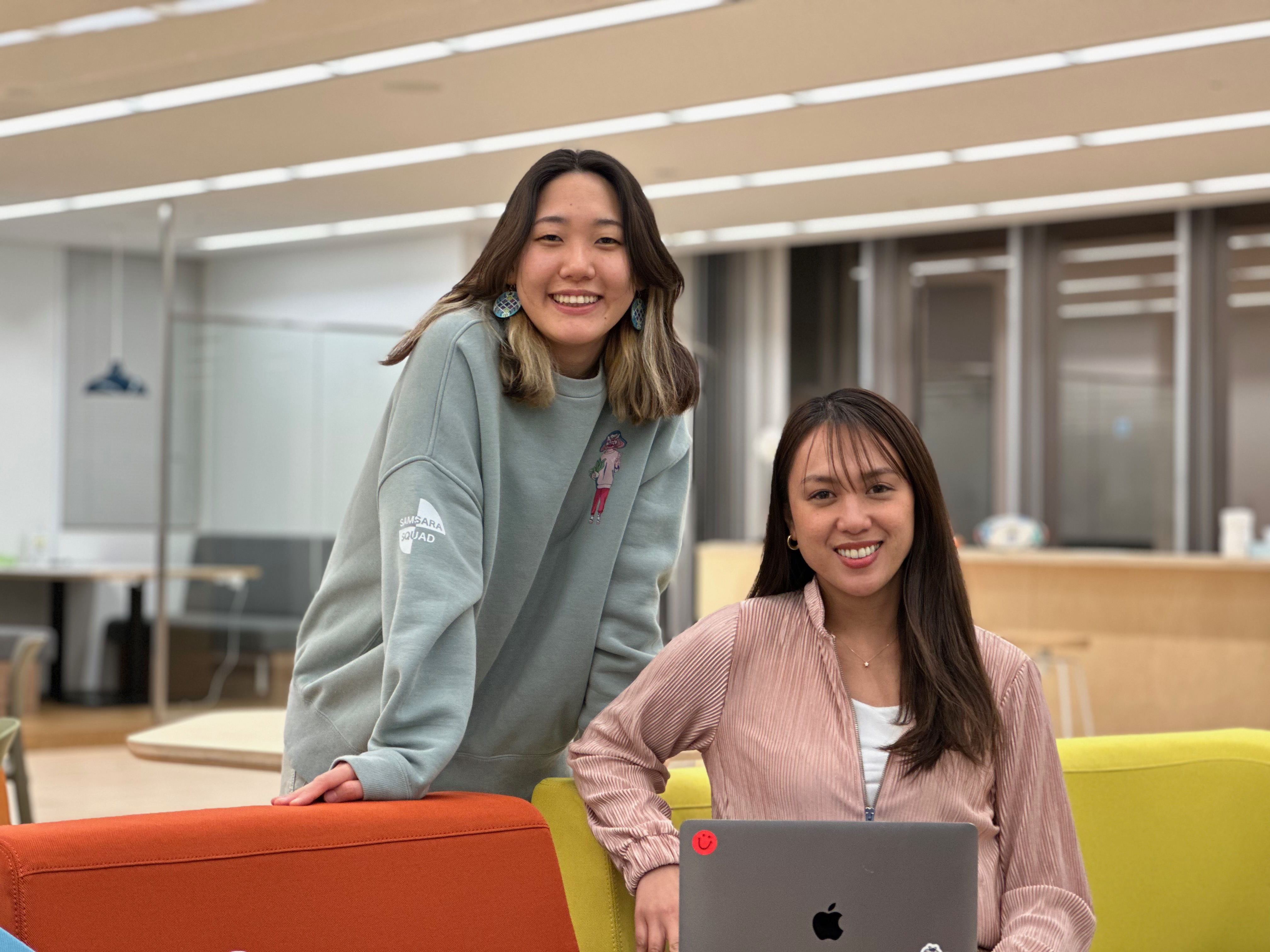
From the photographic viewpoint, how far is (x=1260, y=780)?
7.92 ft

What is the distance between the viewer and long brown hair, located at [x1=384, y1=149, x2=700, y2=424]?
187cm

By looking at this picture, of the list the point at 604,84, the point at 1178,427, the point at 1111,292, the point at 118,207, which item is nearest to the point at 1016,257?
the point at 1111,292

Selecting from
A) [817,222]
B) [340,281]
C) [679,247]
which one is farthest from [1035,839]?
[340,281]

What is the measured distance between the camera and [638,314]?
1.98 meters

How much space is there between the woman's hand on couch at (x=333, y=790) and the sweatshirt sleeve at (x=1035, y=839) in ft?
2.70

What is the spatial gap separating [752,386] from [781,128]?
3.86m

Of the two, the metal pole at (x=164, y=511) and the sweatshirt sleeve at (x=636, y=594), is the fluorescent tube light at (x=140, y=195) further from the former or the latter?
the sweatshirt sleeve at (x=636, y=594)

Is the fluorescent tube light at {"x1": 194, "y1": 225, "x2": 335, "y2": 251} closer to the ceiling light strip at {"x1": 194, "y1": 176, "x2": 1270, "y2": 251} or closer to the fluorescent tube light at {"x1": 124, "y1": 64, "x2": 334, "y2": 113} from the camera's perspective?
the ceiling light strip at {"x1": 194, "y1": 176, "x2": 1270, "y2": 251}

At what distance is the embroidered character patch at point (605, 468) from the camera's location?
198 centimetres

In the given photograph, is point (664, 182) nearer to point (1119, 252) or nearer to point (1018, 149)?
point (1018, 149)

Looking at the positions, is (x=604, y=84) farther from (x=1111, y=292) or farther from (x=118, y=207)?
(x=1111, y=292)

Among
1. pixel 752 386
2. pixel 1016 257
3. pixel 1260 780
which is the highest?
pixel 1016 257

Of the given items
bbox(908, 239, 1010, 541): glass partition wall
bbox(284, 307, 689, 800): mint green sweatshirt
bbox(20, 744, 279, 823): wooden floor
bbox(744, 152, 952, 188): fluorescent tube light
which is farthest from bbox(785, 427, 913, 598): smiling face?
bbox(908, 239, 1010, 541): glass partition wall

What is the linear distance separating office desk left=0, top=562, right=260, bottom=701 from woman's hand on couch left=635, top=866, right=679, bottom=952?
255 inches
